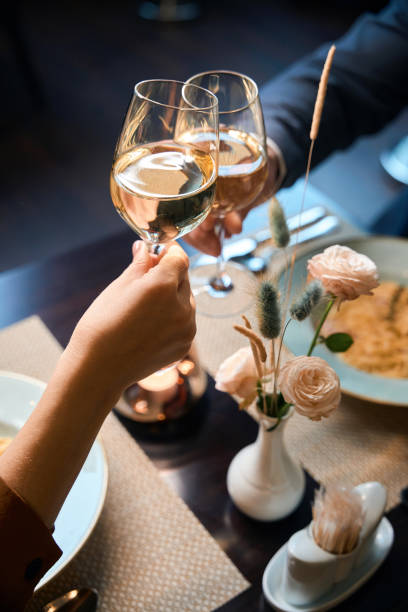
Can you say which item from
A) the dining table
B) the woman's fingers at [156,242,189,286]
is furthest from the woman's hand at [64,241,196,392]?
the dining table

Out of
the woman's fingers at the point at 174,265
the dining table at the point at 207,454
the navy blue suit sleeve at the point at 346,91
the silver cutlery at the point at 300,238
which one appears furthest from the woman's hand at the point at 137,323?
the navy blue suit sleeve at the point at 346,91

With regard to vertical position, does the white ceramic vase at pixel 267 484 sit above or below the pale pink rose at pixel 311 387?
below

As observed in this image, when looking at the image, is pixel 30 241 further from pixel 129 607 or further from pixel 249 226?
pixel 129 607

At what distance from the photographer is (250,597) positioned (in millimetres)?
681

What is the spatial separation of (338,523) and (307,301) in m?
0.25

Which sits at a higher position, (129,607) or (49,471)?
(49,471)

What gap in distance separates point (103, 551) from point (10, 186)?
8.10 ft

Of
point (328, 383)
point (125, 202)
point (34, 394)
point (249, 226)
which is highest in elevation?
point (125, 202)

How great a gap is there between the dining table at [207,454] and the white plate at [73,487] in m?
0.10

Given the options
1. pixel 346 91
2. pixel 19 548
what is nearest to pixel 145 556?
pixel 19 548

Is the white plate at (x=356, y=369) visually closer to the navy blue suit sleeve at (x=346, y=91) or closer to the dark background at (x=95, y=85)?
the navy blue suit sleeve at (x=346, y=91)

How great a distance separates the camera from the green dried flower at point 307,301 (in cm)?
57

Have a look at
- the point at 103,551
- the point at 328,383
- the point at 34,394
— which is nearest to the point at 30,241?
the point at 34,394

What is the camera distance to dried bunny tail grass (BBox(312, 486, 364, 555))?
0.63 meters
